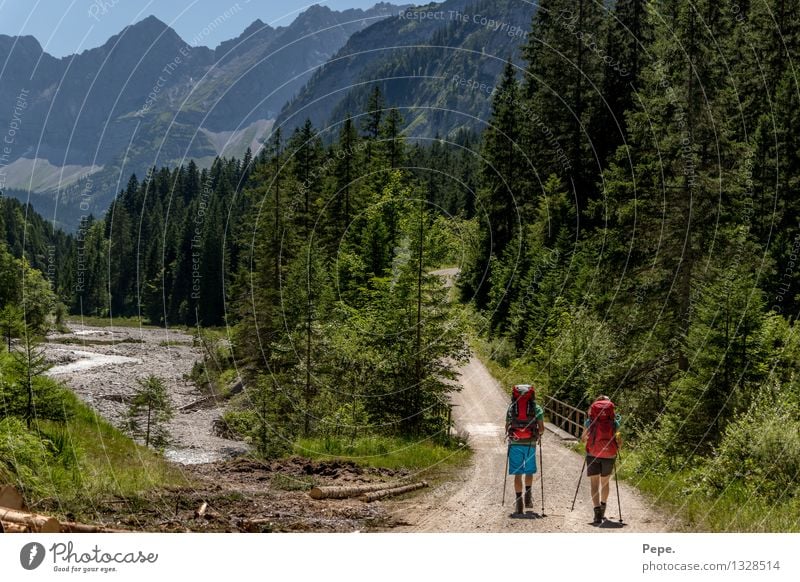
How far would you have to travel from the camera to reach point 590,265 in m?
37.2

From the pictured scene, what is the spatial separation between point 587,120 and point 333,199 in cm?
1727

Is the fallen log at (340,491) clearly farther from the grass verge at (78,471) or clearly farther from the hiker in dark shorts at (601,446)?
the hiker in dark shorts at (601,446)

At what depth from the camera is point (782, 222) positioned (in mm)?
34219

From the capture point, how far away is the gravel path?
38.1 meters

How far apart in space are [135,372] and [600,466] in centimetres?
5864

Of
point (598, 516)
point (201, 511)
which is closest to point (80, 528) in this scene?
point (201, 511)

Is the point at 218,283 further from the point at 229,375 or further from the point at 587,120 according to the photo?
the point at 587,120

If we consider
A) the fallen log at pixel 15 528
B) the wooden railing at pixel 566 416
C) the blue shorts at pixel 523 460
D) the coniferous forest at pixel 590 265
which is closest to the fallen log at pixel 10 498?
the fallen log at pixel 15 528

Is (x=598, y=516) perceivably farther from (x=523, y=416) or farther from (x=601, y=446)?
(x=523, y=416)

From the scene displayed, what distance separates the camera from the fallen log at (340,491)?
49.0ft

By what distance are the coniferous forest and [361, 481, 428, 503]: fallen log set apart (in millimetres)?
5146

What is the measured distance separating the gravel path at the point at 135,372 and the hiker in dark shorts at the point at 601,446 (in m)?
14.7

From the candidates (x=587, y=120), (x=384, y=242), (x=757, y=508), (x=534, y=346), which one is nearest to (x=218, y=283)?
(x=384, y=242)

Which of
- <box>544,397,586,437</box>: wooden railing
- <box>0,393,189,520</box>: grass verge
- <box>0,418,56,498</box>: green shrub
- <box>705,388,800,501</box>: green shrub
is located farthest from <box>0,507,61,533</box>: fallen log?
<box>544,397,586,437</box>: wooden railing
